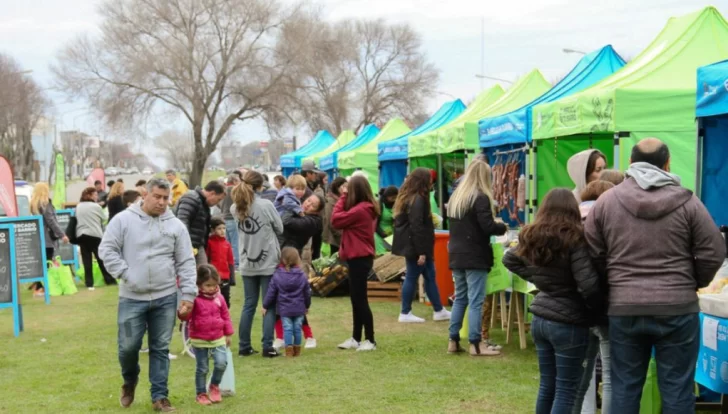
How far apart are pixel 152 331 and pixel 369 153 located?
1344 cm

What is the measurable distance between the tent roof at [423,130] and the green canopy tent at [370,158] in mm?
1512

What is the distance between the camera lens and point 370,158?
19906 millimetres

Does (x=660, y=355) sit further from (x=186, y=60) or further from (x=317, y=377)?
(x=186, y=60)

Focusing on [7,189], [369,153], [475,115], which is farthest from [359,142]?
[7,189]

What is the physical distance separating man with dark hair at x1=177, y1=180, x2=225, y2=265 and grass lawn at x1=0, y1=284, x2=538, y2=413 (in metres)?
1.24

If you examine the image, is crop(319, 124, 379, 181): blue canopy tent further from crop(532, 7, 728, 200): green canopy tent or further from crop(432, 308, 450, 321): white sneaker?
crop(532, 7, 728, 200): green canopy tent

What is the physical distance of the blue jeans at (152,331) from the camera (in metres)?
6.61

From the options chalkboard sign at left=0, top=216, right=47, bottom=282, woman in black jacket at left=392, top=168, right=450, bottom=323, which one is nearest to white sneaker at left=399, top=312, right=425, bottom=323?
woman in black jacket at left=392, top=168, right=450, bottom=323

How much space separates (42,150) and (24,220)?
102m

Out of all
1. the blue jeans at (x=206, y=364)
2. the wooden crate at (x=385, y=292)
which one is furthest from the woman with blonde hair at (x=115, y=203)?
the blue jeans at (x=206, y=364)

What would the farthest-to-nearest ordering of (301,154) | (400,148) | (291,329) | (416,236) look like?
1. (301,154)
2. (400,148)
3. (416,236)
4. (291,329)

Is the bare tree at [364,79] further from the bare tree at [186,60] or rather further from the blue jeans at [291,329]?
the blue jeans at [291,329]

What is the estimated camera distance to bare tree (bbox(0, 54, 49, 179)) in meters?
61.1

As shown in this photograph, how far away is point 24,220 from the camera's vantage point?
12867mm
